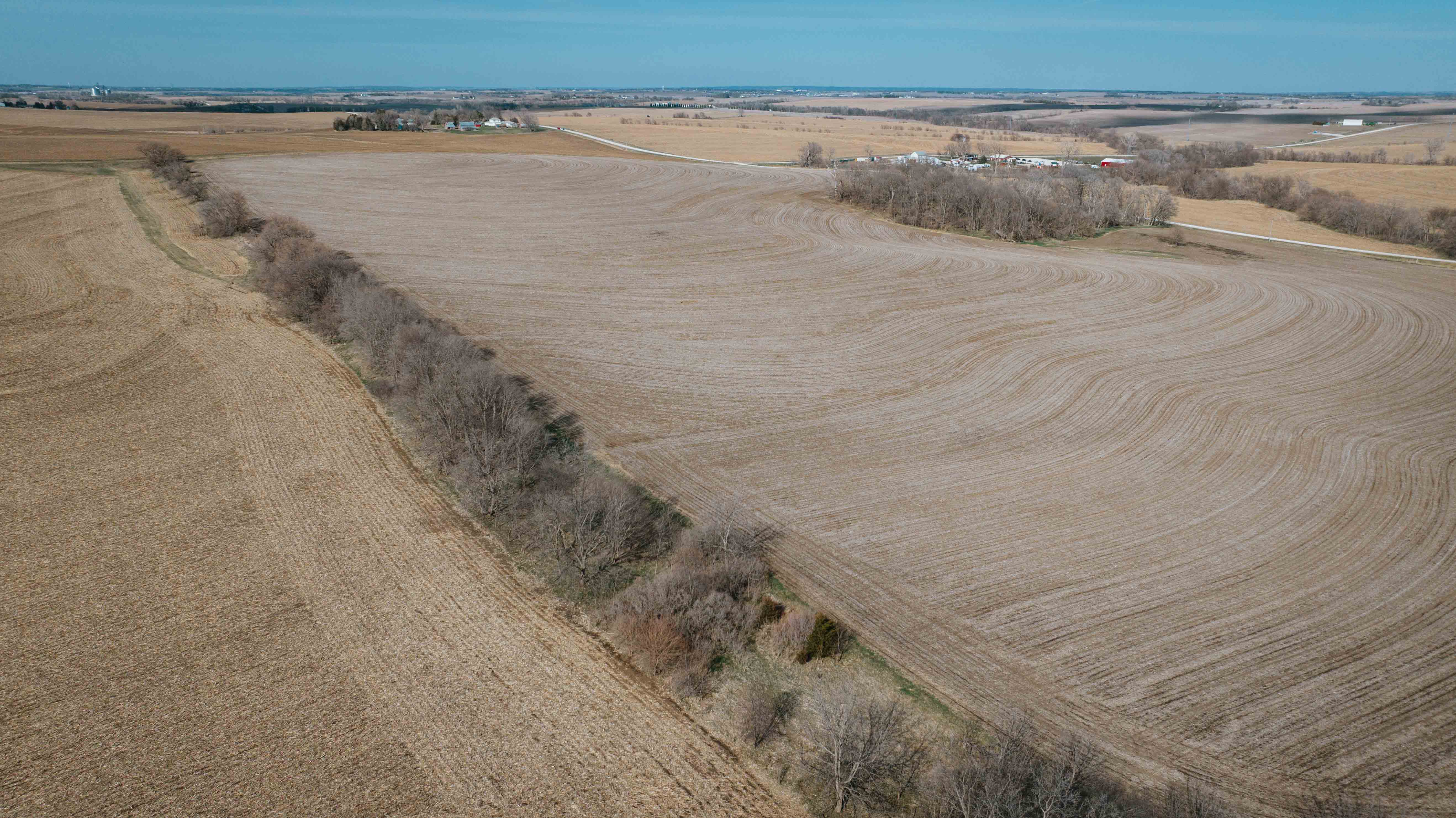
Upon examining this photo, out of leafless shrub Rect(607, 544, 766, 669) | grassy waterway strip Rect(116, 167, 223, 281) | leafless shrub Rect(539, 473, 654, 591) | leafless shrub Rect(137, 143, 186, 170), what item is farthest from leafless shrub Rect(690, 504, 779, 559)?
leafless shrub Rect(137, 143, 186, 170)

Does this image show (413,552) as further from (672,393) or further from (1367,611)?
(1367,611)

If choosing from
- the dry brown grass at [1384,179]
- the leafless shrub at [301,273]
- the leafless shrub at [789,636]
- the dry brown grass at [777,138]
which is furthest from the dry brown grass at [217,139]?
the leafless shrub at [789,636]

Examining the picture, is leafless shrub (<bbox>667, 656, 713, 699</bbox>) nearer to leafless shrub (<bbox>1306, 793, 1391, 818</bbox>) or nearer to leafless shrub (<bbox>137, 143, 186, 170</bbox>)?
leafless shrub (<bbox>1306, 793, 1391, 818</bbox>)

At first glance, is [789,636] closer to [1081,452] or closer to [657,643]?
[657,643]

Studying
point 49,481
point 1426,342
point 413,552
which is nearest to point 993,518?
point 413,552

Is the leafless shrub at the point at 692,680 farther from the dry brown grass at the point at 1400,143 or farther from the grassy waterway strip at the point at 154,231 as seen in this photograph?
the dry brown grass at the point at 1400,143
